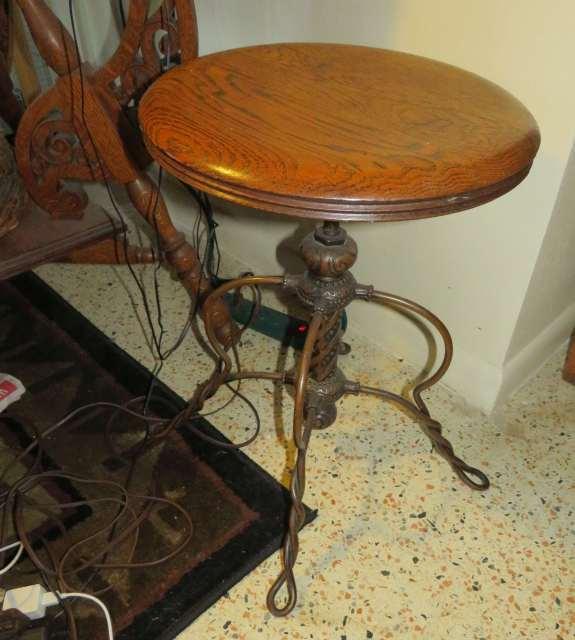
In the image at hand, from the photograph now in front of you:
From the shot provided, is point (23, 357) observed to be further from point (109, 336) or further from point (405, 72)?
point (405, 72)

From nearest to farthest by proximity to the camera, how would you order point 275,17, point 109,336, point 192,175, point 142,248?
point 192,175, point 275,17, point 109,336, point 142,248

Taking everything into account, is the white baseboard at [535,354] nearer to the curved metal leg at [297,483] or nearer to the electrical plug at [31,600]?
the curved metal leg at [297,483]

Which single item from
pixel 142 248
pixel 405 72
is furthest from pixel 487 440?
pixel 142 248

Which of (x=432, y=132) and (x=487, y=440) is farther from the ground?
(x=432, y=132)

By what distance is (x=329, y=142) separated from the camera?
2.03 feet

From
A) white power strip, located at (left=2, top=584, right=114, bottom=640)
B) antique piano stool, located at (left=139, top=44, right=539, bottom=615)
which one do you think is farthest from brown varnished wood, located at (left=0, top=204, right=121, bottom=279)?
white power strip, located at (left=2, top=584, right=114, bottom=640)

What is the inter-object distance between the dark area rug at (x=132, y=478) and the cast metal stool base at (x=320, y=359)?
0.11 metres

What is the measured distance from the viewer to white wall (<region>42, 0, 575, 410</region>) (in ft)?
2.83

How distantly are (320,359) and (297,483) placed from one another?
205 millimetres

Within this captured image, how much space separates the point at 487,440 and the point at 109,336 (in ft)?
2.87

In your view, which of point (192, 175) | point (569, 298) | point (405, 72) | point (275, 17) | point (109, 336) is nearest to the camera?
point (192, 175)

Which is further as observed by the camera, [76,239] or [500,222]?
[76,239]

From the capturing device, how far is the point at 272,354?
1.36m

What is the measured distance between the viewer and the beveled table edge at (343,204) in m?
0.57
